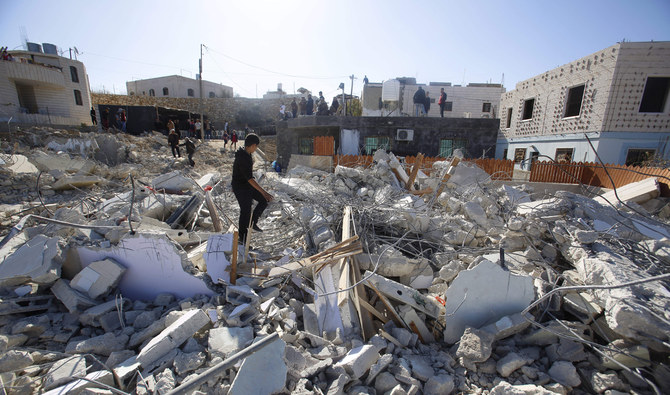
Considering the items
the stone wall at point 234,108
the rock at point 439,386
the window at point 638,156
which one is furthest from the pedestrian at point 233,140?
the window at point 638,156

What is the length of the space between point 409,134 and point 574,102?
804 centimetres

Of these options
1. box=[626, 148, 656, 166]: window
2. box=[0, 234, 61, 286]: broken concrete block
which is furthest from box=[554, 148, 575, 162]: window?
box=[0, 234, 61, 286]: broken concrete block

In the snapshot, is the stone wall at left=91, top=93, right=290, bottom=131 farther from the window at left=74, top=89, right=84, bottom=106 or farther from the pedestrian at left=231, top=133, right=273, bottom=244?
the pedestrian at left=231, top=133, right=273, bottom=244

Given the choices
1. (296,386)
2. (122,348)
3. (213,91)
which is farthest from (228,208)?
(213,91)

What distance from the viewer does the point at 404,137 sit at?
43.4ft

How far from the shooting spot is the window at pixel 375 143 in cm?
1352

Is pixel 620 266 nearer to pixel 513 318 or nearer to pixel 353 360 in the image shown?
pixel 513 318

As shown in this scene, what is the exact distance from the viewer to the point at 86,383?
1.78 m

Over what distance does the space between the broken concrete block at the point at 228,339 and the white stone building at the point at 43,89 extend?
1923 cm

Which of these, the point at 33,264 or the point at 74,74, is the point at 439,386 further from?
the point at 74,74

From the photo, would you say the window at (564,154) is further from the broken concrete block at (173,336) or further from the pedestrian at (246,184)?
the broken concrete block at (173,336)

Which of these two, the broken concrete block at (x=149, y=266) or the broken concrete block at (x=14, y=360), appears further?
the broken concrete block at (x=149, y=266)

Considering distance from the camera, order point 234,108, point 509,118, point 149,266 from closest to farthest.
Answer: point 149,266, point 509,118, point 234,108

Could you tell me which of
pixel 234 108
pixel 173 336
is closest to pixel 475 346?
pixel 173 336
